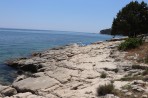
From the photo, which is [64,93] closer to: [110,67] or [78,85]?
[78,85]

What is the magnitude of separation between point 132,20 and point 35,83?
92.7ft

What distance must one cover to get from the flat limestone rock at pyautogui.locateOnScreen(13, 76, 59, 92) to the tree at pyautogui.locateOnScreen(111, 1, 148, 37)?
26.2 m

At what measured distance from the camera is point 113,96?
14.4m

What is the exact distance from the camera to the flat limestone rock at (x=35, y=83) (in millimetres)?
18266

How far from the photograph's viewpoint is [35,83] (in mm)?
19250

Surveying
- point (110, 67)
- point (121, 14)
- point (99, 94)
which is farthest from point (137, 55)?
point (121, 14)

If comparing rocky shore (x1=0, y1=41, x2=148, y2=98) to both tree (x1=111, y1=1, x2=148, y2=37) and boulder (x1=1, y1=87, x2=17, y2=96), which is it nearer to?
boulder (x1=1, y1=87, x2=17, y2=96)

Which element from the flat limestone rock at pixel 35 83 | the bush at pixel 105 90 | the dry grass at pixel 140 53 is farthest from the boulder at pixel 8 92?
the dry grass at pixel 140 53

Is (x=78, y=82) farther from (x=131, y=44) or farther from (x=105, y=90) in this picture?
(x=131, y=44)

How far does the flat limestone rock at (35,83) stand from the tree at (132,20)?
26.2 metres

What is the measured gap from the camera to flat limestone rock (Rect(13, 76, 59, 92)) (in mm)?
18266

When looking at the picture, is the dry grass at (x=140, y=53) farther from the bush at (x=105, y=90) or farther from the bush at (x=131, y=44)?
the bush at (x=105, y=90)

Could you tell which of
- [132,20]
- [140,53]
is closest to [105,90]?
[140,53]

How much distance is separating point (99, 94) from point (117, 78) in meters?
3.77
